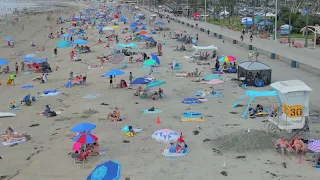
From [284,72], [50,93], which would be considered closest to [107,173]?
[50,93]

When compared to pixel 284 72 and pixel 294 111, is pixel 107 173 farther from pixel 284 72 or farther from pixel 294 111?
pixel 284 72

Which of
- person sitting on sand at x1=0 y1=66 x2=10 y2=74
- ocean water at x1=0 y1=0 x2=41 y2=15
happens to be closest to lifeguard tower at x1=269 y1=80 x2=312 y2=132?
person sitting on sand at x1=0 y1=66 x2=10 y2=74

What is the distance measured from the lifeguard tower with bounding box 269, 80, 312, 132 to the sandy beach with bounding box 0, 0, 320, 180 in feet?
1.83

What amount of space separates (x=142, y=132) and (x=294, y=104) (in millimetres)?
6635

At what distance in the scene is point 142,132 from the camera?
58.2 feet

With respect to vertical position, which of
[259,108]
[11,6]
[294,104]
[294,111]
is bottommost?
[259,108]

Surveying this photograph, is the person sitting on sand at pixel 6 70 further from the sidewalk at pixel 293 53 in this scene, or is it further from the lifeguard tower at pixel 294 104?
the lifeguard tower at pixel 294 104

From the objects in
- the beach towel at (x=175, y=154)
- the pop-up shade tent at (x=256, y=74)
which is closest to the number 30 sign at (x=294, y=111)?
the beach towel at (x=175, y=154)

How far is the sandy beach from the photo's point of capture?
13734mm

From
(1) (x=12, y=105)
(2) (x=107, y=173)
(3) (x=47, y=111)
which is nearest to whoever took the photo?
(2) (x=107, y=173)

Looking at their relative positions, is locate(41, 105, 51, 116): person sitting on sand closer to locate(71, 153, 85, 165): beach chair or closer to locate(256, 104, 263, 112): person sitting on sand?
locate(71, 153, 85, 165): beach chair

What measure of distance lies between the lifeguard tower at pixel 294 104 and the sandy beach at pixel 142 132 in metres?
0.56

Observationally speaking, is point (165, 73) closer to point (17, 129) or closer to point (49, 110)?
point (49, 110)

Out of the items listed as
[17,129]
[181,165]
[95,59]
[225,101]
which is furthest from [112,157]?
[95,59]
